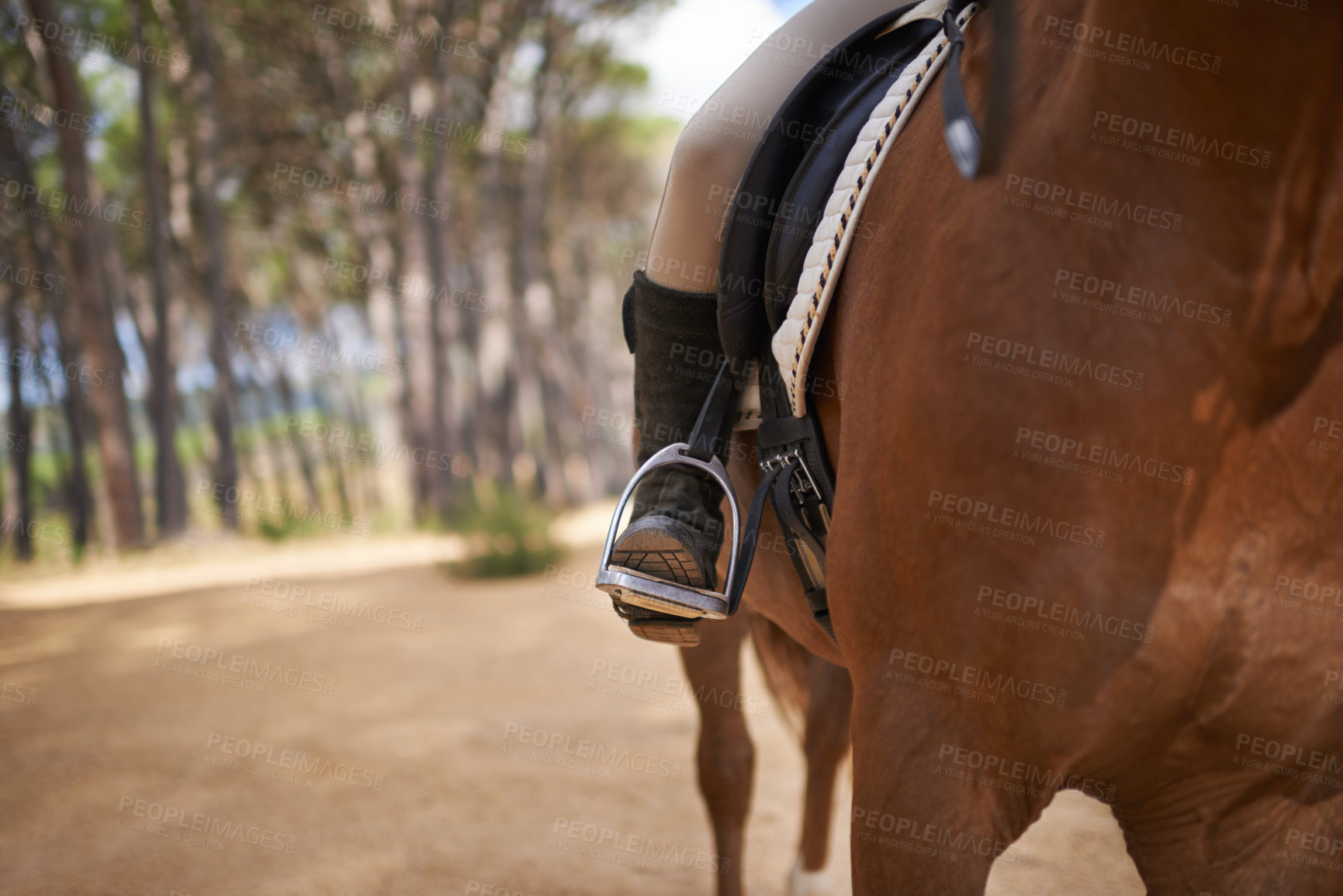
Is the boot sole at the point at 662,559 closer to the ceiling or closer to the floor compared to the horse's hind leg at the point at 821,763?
closer to the ceiling

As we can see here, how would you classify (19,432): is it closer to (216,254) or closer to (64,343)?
(64,343)

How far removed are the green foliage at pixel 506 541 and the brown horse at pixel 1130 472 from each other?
10.9 m

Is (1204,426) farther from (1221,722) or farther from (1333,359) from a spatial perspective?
(1221,722)

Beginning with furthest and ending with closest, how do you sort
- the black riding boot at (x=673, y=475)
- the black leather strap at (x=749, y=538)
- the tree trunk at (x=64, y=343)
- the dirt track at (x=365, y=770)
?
the tree trunk at (x=64, y=343) < the dirt track at (x=365, y=770) < the black riding boot at (x=673, y=475) < the black leather strap at (x=749, y=538)

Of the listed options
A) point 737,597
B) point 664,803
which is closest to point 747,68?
point 737,597

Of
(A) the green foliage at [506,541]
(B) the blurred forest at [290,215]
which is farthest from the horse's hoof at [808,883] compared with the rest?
(B) the blurred forest at [290,215]

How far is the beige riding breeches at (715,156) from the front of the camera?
200 cm

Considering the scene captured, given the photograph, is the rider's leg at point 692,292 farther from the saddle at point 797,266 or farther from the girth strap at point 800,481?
the girth strap at point 800,481

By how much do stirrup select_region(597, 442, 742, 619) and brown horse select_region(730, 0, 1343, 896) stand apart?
0.60 metres

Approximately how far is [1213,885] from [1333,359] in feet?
2.69

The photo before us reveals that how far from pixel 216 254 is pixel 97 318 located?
12.1ft

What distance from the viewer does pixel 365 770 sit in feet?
16.8

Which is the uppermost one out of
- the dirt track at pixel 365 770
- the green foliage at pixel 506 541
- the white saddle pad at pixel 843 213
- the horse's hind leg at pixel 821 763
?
the white saddle pad at pixel 843 213

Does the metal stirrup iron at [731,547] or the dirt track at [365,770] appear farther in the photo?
the dirt track at [365,770]
